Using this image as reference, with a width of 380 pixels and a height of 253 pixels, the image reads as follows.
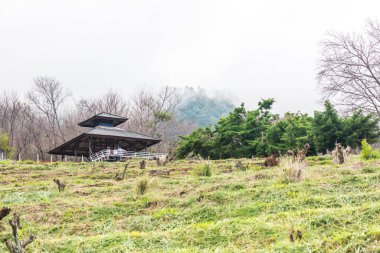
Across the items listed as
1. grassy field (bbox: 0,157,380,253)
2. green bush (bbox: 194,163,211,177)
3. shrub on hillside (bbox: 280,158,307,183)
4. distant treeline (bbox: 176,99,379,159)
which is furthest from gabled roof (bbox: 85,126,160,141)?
shrub on hillside (bbox: 280,158,307,183)

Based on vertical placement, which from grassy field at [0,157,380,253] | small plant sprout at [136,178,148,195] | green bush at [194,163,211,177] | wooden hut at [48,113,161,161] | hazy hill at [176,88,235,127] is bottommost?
grassy field at [0,157,380,253]

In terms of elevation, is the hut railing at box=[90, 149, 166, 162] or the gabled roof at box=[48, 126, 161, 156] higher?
the gabled roof at box=[48, 126, 161, 156]

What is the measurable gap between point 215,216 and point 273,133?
583 inches

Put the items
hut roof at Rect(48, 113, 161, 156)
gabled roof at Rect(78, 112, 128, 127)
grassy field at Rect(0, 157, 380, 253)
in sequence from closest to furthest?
grassy field at Rect(0, 157, 380, 253) → hut roof at Rect(48, 113, 161, 156) → gabled roof at Rect(78, 112, 128, 127)

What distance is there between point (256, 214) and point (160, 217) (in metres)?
1.18

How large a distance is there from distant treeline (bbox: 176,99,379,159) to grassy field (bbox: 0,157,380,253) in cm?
842

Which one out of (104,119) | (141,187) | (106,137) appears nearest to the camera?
(141,187)

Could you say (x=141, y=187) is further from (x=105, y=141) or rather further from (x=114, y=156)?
(x=105, y=141)

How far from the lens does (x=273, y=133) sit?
1925cm

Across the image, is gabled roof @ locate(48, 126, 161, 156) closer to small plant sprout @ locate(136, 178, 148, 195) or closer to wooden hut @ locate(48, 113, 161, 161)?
wooden hut @ locate(48, 113, 161, 161)

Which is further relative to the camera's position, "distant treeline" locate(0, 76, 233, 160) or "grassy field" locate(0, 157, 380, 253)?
"distant treeline" locate(0, 76, 233, 160)

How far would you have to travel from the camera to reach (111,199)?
6598 mm

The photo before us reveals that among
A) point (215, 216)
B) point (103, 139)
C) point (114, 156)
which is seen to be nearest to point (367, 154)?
point (215, 216)

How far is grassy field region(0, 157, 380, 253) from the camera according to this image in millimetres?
3471
